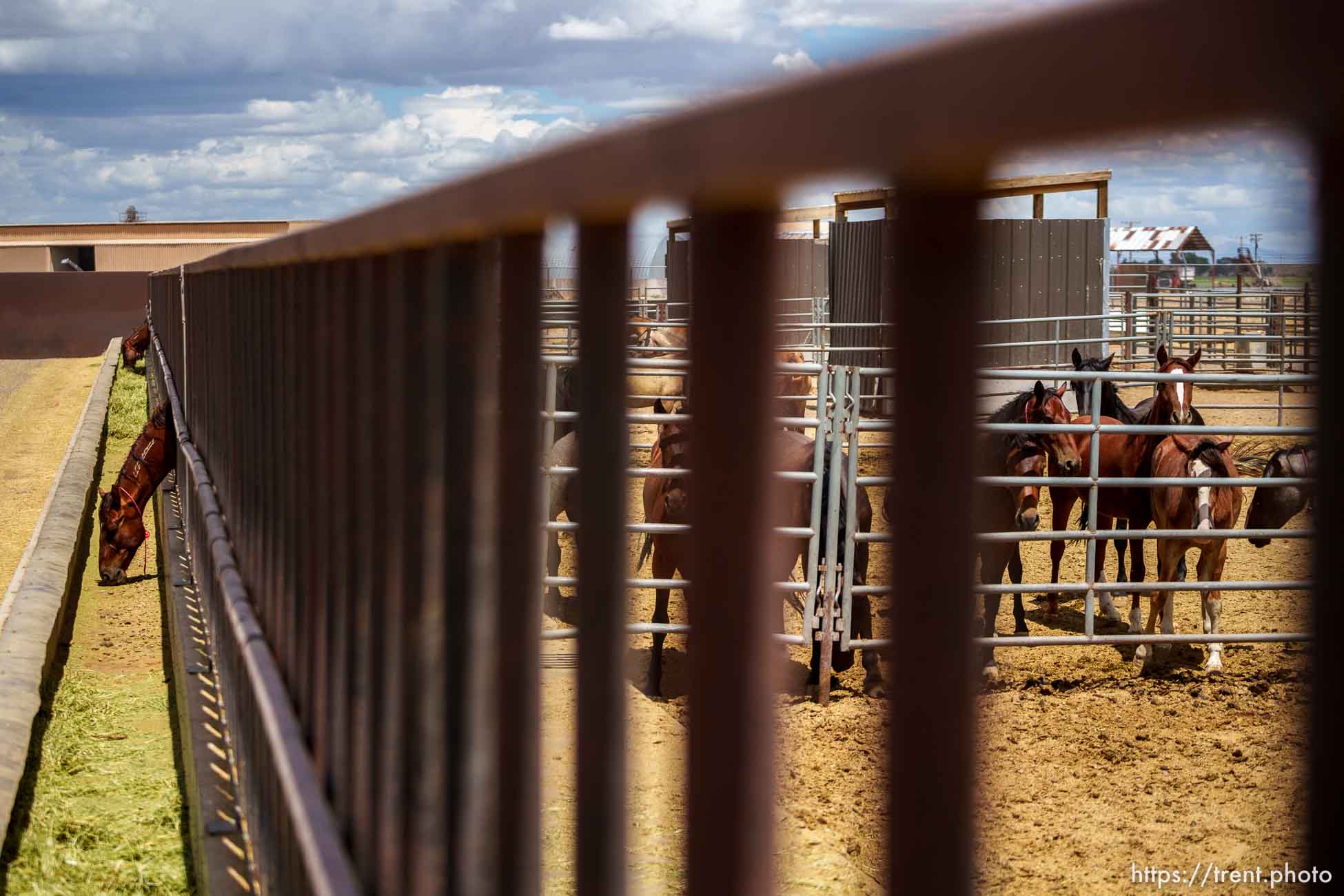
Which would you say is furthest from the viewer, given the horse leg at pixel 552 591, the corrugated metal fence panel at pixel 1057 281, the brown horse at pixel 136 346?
the brown horse at pixel 136 346

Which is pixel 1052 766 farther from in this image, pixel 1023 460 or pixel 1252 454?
pixel 1252 454

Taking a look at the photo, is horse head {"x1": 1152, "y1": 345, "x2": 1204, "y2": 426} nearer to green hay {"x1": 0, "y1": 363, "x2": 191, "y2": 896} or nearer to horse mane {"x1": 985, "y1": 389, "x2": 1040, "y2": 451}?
horse mane {"x1": 985, "y1": 389, "x2": 1040, "y2": 451}

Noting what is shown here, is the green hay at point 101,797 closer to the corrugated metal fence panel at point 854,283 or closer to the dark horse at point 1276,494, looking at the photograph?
the dark horse at point 1276,494

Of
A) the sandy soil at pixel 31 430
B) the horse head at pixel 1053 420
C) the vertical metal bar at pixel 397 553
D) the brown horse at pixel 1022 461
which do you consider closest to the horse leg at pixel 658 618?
the brown horse at pixel 1022 461

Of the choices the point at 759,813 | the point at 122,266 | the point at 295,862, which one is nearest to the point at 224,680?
the point at 295,862

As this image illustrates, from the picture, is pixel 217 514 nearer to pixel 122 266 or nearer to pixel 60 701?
pixel 60 701

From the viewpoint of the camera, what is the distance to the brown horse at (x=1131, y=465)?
28.8ft

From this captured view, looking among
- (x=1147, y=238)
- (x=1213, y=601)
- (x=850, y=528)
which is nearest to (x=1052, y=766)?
(x=850, y=528)

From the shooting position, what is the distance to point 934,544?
634 mm

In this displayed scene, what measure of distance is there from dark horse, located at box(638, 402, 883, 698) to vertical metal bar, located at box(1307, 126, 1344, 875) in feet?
22.8

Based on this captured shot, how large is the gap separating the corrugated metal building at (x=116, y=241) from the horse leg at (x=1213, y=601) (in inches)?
1716

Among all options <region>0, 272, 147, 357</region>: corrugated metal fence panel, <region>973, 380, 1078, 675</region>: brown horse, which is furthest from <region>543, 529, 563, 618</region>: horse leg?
<region>0, 272, 147, 357</region>: corrugated metal fence panel

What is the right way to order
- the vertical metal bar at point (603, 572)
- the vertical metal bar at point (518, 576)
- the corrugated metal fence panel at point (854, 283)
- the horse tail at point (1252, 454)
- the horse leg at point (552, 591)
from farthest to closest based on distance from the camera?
1. the corrugated metal fence panel at point (854, 283)
2. the horse tail at point (1252, 454)
3. the horse leg at point (552, 591)
4. the vertical metal bar at point (518, 576)
5. the vertical metal bar at point (603, 572)

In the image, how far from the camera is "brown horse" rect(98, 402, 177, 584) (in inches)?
361
